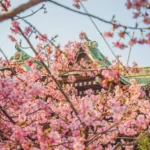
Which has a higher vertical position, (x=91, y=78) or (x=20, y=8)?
(x=91, y=78)

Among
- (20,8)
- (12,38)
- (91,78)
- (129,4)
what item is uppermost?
(12,38)

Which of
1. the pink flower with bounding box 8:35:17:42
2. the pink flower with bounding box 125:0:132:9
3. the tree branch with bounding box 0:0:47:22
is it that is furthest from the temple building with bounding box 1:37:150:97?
the tree branch with bounding box 0:0:47:22

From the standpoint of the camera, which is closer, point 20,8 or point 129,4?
point 20,8

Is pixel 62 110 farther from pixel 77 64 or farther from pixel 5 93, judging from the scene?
pixel 77 64

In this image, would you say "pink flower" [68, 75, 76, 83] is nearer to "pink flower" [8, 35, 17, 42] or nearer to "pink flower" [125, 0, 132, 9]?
"pink flower" [8, 35, 17, 42]

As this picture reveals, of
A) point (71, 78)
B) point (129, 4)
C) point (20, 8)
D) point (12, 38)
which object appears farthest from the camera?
point (71, 78)

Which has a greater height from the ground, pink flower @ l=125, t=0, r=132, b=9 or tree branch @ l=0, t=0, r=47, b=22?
A: pink flower @ l=125, t=0, r=132, b=9

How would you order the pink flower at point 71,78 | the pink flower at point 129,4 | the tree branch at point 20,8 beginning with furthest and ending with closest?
the pink flower at point 71,78, the pink flower at point 129,4, the tree branch at point 20,8

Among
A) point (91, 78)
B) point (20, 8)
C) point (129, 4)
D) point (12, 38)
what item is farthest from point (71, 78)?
point (20, 8)

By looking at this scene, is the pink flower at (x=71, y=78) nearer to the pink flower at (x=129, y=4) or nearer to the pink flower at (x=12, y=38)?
the pink flower at (x=12, y=38)

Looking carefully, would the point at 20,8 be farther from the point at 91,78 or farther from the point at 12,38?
the point at 91,78

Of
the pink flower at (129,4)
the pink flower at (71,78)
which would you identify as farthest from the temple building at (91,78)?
the pink flower at (129,4)

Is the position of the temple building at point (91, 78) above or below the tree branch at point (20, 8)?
above

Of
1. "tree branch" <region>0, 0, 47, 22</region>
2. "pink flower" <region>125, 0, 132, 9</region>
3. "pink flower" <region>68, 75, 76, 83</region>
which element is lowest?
"tree branch" <region>0, 0, 47, 22</region>
